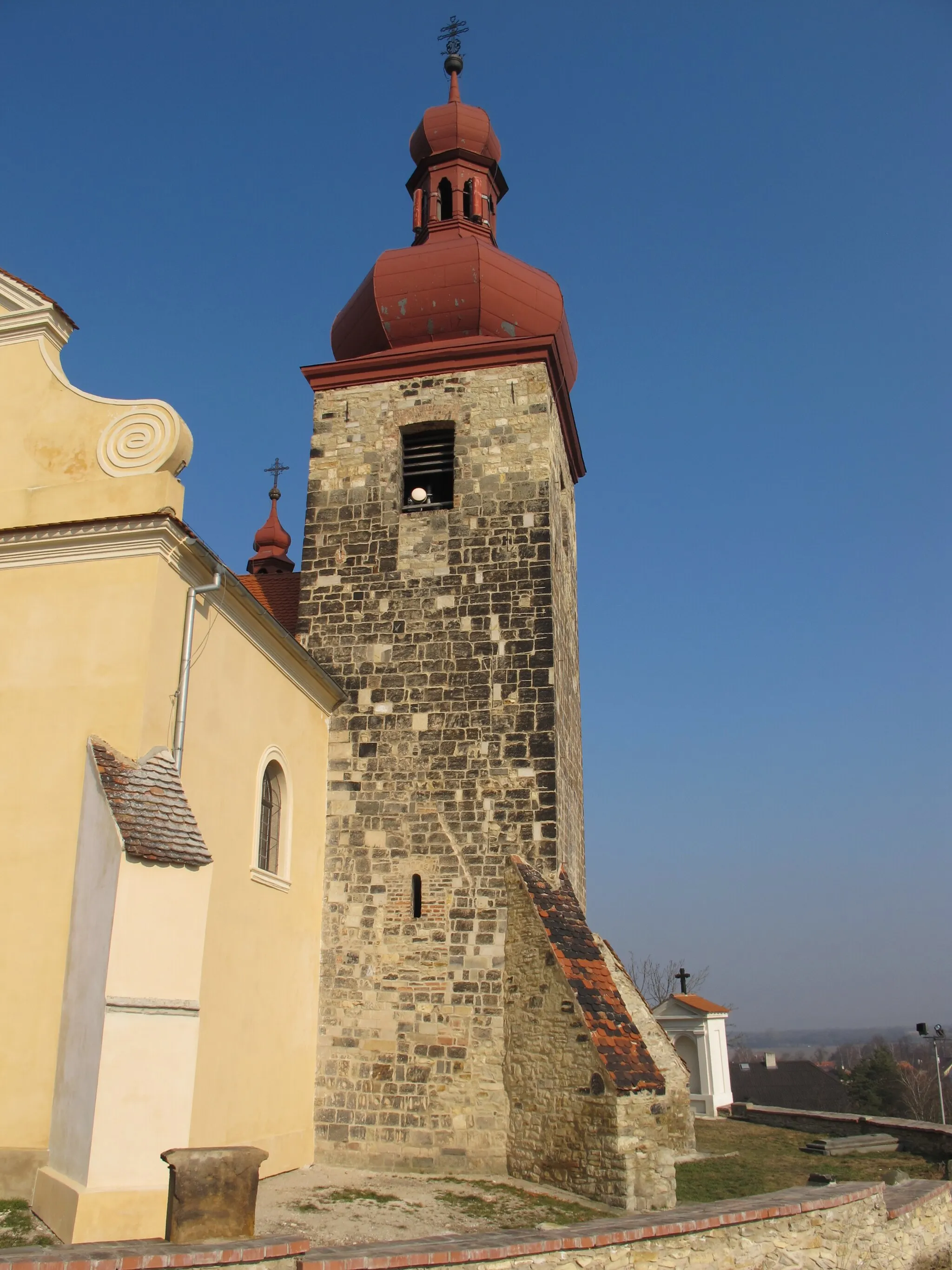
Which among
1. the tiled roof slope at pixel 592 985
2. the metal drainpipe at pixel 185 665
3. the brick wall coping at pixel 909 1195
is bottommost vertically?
the brick wall coping at pixel 909 1195

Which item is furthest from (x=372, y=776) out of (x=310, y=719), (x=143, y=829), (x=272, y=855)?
(x=143, y=829)

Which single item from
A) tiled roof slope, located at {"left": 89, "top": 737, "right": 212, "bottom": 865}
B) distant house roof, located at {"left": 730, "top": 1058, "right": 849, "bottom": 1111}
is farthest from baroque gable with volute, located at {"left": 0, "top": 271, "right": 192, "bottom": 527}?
distant house roof, located at {"left": 730, "top": 1058, "right": 849, "bottom": 1111}

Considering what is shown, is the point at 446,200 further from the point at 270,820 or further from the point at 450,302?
the point at 270,820

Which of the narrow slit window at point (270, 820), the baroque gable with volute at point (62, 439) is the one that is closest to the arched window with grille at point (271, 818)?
the narrow slit window at point (270, 820)

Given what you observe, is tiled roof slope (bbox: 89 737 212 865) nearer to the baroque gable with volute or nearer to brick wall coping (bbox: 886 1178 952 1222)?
the baroque gable with volute

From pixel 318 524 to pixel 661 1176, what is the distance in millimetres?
8641

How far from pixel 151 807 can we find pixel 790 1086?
41919mm

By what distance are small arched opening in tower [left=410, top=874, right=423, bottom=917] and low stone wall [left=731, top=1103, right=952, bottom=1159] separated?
307 inches

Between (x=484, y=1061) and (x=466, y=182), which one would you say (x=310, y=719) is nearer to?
(x=484, y=1061)

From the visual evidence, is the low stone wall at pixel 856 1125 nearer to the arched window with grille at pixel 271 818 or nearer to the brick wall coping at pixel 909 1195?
the brick wall coping at pixel 909 1195

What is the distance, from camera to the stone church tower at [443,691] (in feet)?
36.7

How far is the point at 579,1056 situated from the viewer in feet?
33.3

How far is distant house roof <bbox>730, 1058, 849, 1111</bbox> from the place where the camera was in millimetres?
38400

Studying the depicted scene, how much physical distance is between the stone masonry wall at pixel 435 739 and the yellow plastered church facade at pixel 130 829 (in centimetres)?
70
